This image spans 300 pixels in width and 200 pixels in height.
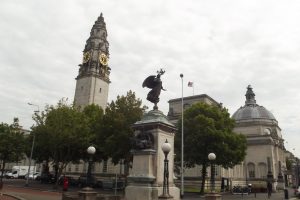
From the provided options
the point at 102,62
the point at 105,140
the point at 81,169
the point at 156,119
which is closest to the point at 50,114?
the point at 105,140

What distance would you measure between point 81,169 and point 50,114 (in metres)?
39.0

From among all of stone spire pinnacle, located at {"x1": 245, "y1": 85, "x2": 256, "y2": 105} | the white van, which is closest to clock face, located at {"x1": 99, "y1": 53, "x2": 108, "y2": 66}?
the white van

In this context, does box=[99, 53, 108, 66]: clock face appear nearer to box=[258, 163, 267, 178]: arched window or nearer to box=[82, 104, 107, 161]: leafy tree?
box=[82, 104, 107, 161]: leafy tree

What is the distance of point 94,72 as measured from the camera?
269 ft

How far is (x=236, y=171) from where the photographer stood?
7625 centimetres

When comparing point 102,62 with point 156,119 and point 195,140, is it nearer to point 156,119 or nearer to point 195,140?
point 195,140

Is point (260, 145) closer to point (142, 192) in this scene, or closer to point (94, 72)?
point (94, 72)

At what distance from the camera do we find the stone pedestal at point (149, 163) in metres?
17.4

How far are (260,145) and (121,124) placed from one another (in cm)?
5234

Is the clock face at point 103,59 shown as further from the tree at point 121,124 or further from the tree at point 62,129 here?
the tree at point 121,124

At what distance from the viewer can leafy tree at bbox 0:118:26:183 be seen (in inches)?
1978

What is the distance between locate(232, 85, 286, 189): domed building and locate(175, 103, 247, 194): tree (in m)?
32.0

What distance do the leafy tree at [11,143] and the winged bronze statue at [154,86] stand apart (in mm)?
38226

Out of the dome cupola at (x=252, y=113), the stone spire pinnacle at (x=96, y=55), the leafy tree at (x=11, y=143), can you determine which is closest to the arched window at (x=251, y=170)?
the dome cupola at (x=252, y=113)
